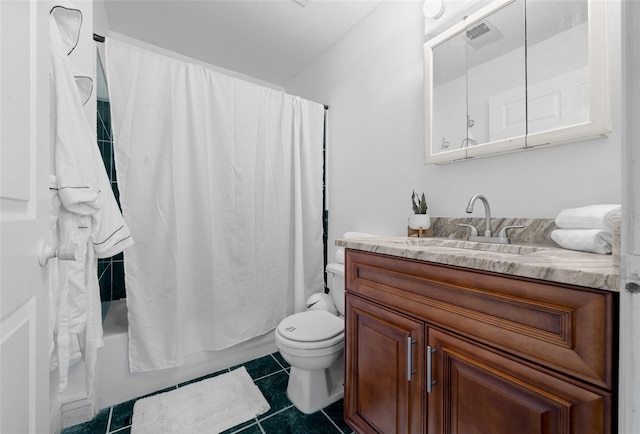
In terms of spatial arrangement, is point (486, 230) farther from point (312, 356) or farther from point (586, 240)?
point (312, 356)

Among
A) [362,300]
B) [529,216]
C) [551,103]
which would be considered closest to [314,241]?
[362,300]

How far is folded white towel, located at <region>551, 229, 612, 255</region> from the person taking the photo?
0.83 metres

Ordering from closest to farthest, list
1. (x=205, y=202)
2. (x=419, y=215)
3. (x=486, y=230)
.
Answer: (x=486, y=230) < (x=419, y=215) < (x=205, y=202)

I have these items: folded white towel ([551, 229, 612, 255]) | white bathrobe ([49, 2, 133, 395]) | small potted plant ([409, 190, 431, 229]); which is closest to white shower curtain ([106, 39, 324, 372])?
white bathrobe ([49, 2, 133, 395])

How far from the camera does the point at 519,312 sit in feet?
2.28

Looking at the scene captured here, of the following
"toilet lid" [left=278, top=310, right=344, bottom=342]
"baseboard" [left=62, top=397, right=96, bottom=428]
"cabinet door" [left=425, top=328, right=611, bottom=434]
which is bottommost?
"baseboard" [left=62, top=397, right=96, bottom=428]

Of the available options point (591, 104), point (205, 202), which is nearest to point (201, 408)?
point (205, 202)

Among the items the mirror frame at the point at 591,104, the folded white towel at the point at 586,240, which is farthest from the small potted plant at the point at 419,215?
the folded white towel at the point at 586,240

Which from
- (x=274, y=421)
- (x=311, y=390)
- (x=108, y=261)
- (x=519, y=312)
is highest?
(x=519, y=312)

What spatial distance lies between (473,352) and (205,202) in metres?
1.58

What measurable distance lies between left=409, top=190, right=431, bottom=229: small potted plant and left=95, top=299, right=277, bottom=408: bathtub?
1382mm

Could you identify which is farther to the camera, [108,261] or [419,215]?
[108,261]

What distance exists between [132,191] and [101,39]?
0.78 metres

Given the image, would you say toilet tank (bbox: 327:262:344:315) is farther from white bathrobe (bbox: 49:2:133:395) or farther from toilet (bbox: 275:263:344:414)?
white bathrobe (bbox: 49:2:133:395)
